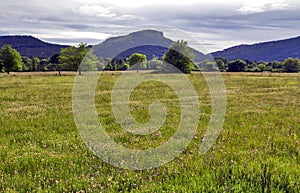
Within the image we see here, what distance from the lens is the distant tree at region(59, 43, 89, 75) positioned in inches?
3477

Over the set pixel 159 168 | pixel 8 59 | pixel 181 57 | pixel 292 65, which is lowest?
pixel 159 168

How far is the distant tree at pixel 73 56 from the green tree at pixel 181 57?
24.3 metres

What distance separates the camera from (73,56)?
290ft

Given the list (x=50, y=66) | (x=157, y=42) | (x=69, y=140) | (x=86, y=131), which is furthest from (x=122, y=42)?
(x=50, y=66)

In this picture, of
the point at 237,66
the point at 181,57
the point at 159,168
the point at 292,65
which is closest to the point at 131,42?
the point at 159,168

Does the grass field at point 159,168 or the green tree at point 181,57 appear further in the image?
the green tree at point 181,57

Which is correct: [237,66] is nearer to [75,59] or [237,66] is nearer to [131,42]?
[75,59]

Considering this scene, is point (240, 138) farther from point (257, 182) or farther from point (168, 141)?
point (257, 182)

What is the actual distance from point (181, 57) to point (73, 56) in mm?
31353

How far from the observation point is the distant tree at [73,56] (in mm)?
88312

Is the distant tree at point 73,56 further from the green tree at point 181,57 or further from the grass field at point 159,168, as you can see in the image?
the grass field at point 159,168

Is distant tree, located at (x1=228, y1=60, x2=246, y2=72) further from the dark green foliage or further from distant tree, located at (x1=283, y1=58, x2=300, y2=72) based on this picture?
the dark green foliage

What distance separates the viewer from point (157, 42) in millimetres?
14633

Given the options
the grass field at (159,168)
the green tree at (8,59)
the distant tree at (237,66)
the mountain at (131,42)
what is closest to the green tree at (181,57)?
the green tree at (8,59)
